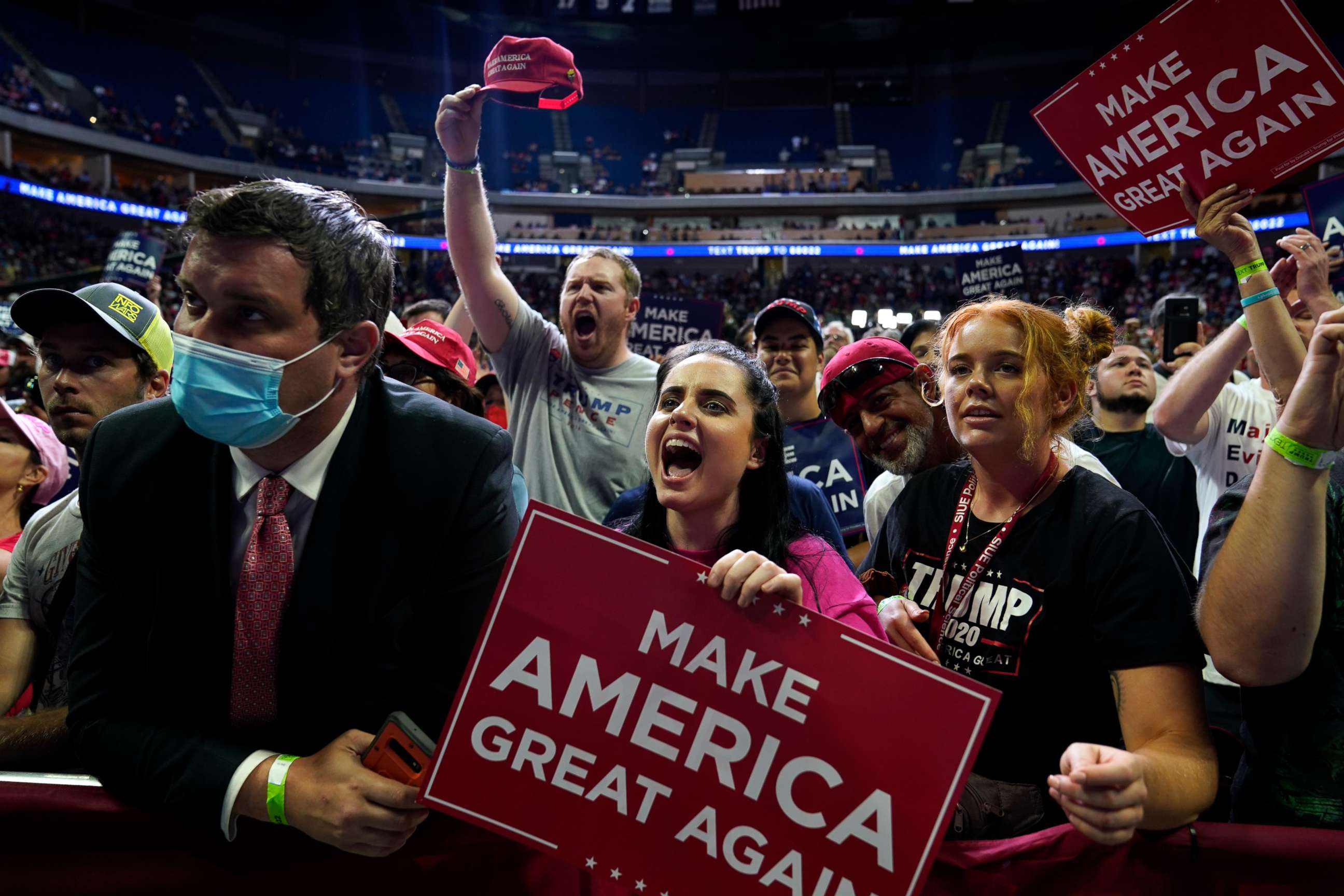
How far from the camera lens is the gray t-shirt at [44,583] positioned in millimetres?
1858

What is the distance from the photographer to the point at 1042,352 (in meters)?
1.81

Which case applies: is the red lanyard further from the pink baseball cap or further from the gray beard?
the pink baseball cap

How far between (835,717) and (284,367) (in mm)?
1050

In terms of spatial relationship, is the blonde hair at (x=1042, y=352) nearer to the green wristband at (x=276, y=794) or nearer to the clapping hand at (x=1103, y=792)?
the clapping hand at (x=1103, y=792)

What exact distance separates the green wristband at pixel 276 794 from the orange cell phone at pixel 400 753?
0.44ft

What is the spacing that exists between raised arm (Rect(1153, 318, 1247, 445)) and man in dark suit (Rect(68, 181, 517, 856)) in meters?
2.62

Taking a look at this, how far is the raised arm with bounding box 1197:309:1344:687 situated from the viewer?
140cm

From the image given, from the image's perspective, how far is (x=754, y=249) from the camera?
104ft

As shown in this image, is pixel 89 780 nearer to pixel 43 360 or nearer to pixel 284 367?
pixel 284 367

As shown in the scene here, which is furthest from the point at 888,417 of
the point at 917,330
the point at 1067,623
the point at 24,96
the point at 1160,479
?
the point at 24,96

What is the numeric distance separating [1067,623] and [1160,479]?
267 centimetres

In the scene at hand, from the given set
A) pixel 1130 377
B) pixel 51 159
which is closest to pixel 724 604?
pixel 1130 377

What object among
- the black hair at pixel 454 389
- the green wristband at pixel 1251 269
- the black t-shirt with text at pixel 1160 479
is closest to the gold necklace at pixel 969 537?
the green wristband at pixel 1251 269

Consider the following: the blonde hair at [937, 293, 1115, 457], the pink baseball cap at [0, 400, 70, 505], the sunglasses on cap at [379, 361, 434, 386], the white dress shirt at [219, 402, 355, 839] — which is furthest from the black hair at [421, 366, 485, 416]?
the blonde hair at [937, 293, 1115, 457]
